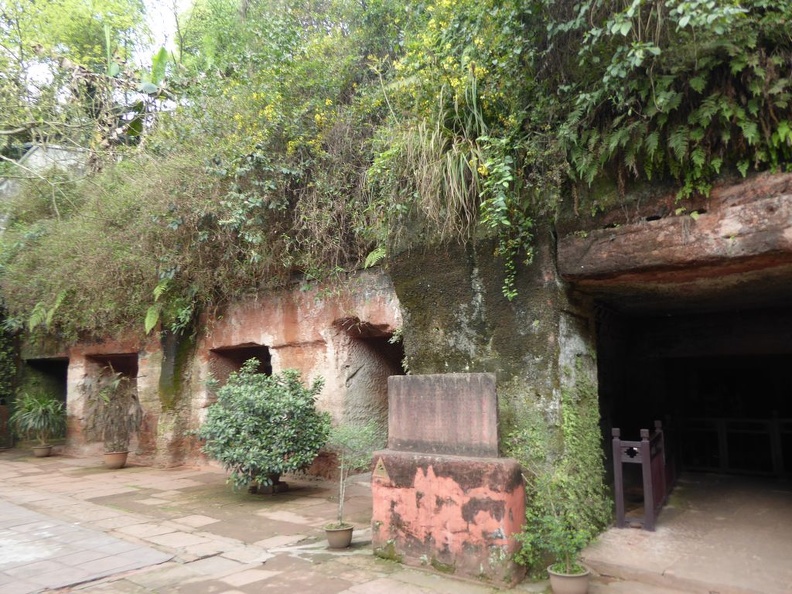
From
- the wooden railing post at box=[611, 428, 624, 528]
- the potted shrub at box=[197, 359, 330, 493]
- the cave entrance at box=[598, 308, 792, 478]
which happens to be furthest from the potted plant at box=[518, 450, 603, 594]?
the potted shrub at box=[197, 359, 330, 493]

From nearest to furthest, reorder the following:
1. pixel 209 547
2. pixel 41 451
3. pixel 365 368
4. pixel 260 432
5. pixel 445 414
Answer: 1. pixel 445 414
2. pixel 209 547
3. pixel 260 432
4. pixel 365 368
5. pixel 41 451

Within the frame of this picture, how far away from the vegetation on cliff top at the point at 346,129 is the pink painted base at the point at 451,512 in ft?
5.08

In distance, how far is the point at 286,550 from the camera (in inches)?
195

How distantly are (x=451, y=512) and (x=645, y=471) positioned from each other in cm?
166

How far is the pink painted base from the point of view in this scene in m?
4.04

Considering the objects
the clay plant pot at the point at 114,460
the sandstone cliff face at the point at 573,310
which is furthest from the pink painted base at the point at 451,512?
the clay plant pot at the point at 114,460

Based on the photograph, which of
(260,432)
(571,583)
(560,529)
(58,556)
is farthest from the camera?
(260,432)

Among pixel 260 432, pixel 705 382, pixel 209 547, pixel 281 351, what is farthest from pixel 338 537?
pixel 705 382

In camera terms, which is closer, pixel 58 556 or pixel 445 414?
pixel 445 414

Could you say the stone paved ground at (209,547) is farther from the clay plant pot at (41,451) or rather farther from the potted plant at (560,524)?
the clay plant pot at (41,451)

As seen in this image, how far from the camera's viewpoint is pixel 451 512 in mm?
4277

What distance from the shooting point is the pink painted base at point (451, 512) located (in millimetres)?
4039

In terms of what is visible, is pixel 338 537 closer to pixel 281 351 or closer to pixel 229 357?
pixel 281 351

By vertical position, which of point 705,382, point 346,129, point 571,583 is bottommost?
point 571,583
